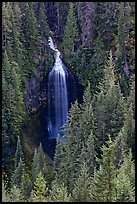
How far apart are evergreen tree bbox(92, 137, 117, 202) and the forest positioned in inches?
585

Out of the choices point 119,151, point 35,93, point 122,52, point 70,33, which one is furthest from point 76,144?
point 70,33

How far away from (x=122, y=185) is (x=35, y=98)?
4133 centimetres

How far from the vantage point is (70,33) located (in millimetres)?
68750

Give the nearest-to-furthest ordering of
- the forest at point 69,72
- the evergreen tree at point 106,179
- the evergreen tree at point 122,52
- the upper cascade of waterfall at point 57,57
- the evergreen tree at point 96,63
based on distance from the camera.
→ the evergreen tree at point 106,179 → the forest at point 69,72 → the evergreen tree at point 122,52 → the evergreen tree at point 96,63 → the upper cascade of waterfall at point 57,57

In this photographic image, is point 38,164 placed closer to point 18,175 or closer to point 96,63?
point 18,175

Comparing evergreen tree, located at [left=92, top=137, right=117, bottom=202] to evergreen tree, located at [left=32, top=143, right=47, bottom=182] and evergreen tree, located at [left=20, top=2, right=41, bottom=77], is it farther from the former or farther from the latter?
evergreen tree, located at [left=20, top=2, right=41, bottom=77]

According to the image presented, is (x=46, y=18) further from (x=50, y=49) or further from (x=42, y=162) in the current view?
(x=42, y=162)

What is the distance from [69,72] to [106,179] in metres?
40.2

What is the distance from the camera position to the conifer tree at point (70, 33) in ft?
223

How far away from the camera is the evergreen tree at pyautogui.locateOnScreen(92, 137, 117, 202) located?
3072 centimetres

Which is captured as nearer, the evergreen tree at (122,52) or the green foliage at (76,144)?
the green foliage at (76,144)

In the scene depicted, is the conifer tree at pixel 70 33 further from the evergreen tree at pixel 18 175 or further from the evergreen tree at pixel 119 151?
the evergreen tree at pixel 119 151

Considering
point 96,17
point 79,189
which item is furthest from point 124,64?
point 79,189

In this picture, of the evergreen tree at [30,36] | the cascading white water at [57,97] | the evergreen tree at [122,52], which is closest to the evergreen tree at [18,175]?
the cascading white water at [57,97]
